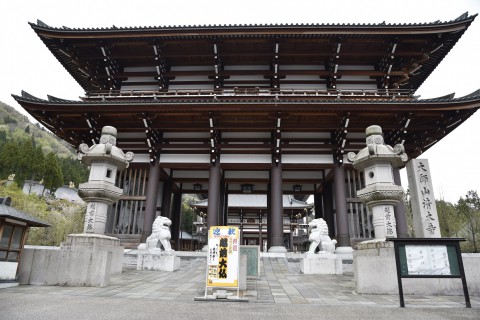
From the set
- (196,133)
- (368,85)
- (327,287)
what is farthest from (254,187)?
(327,287)

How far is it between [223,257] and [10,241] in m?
5.28

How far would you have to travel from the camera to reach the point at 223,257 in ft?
19.5

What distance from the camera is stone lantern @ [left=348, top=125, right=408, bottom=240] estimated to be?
7738 mm

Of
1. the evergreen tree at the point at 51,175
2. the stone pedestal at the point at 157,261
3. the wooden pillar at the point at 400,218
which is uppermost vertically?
the evergreen tree at the point at 51,175

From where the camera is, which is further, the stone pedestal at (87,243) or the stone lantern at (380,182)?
the stone lantern at (380,182)

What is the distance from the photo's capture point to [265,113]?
43.5 feet

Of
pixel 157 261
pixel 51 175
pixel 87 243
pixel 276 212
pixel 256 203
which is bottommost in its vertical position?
pixel 157 261

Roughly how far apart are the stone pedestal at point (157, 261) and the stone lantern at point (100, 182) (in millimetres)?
2668

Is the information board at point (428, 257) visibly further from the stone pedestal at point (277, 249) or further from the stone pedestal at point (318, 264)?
the stone pedestal at point (277, 249)

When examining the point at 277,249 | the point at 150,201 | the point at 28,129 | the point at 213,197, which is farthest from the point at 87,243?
the point at 28,129

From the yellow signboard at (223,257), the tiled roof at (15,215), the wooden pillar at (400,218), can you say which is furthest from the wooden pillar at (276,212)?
the tiled roof at (15,215)

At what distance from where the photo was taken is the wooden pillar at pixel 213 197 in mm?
13654

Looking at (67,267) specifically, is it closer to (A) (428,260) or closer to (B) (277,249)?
(A) (428,260)

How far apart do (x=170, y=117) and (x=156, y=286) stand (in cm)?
869
